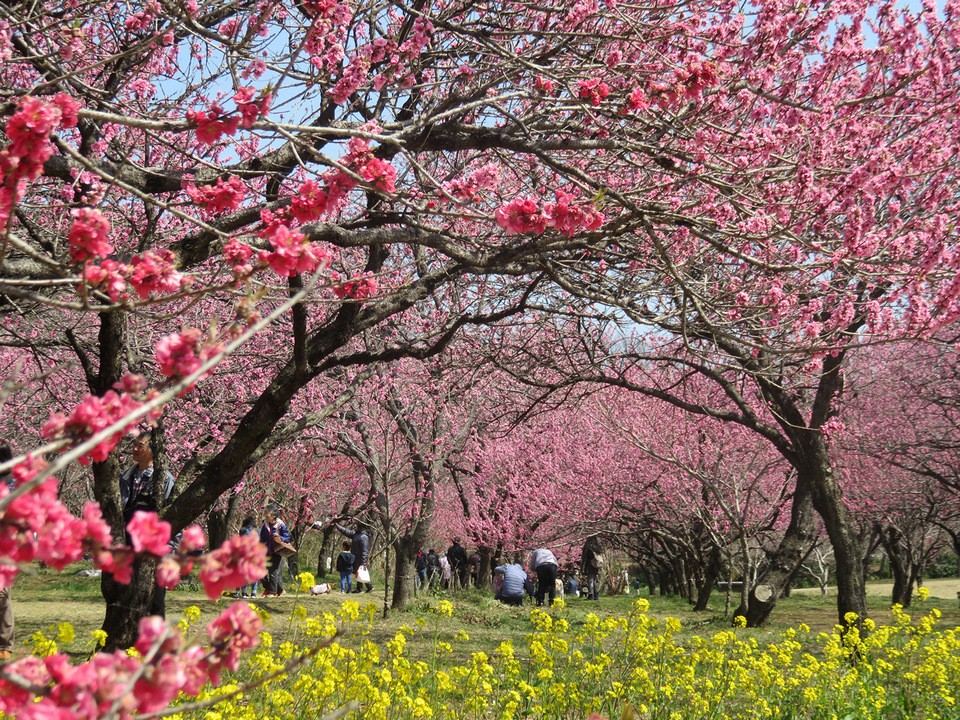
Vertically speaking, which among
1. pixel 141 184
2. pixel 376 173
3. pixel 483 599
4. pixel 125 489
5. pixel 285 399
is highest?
pixel 141 184

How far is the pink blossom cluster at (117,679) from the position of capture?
1.10 metres

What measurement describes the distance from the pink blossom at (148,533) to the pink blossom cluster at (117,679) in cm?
20

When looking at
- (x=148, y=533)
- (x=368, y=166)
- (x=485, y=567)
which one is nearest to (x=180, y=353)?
(x=148, y=533)

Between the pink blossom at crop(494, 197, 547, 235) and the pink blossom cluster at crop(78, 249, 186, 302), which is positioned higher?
the pink blossom at crop(494, 197, 547, 235)

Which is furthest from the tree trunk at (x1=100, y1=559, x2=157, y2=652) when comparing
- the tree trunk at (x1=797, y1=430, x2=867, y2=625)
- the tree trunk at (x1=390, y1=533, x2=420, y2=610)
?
the tree trunk at (x1=390, y1=533, x2=420, y2=610)

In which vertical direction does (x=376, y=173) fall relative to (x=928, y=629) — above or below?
above

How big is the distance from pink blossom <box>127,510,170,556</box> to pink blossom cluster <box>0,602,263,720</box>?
20cm

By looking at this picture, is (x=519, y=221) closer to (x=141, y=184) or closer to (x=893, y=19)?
(x=141, y=184)

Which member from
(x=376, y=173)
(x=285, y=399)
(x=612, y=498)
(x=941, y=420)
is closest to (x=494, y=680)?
(x=285, y=399)

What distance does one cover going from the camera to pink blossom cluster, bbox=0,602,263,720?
1.10 metres

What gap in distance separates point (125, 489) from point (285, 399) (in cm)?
165

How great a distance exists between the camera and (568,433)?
2164 cm

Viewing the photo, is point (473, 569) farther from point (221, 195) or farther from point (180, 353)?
point (180, 353)

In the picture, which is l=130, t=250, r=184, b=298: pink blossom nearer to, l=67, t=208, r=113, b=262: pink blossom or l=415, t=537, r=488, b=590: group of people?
l=67, t=208, r=113, b=262: pink blossom
